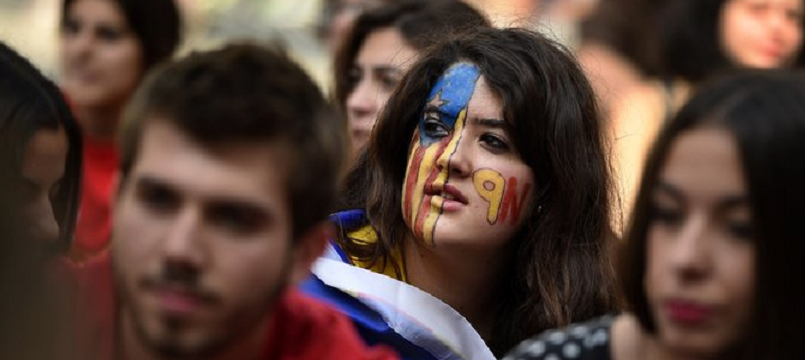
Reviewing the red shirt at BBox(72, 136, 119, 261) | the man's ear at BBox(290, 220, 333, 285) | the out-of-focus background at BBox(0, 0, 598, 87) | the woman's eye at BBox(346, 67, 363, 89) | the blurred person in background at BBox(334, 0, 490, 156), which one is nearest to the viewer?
the man's ear at BBox(290, 220, 333, 285)

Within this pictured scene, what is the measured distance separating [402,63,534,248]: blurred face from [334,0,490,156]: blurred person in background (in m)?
1.24

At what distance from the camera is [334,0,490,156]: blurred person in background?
5.63m

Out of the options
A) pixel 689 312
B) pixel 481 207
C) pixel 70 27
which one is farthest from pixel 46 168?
pixel 70 27

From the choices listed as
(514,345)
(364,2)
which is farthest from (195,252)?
(364,2)

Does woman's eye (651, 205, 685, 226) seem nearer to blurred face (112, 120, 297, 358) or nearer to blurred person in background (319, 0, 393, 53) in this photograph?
blurred face (112, 120, 297, 358)

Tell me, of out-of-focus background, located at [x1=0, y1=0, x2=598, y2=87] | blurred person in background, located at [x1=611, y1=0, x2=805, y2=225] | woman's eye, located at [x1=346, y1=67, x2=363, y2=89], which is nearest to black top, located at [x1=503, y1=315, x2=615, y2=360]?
woman's eye, located at [x1=346, y1=67, x2=363, y2=89]

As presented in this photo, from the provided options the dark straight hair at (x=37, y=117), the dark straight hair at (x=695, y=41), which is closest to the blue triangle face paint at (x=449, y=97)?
the dark straight hair at (x=37, y=117)

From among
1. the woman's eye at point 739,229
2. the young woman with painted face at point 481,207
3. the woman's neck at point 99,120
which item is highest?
the woman's eye at point 739,229

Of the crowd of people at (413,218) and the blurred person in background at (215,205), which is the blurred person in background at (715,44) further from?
the blurred person in background at (215,205)

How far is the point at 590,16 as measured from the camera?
9305 mm

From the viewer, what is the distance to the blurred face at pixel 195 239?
2.72 m

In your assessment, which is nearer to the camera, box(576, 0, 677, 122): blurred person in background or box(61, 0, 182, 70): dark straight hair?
box(61, 0, 182, 70): dark straight hair

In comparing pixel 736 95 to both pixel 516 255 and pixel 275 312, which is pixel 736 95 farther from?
pixel 516 255

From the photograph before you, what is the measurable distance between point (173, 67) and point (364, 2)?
3.92m
